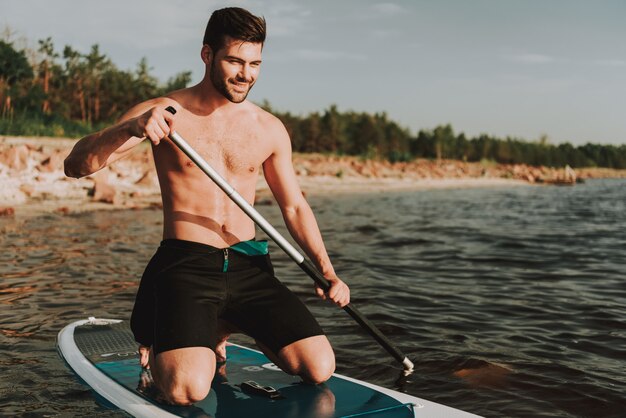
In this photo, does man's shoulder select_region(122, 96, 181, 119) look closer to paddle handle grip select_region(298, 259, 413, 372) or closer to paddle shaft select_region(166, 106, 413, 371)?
paddle shaft select_region(166, 106, 413, 371)

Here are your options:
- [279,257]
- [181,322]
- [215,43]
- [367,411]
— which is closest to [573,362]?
[367,411]

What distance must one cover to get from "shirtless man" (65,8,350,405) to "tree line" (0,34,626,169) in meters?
21.9

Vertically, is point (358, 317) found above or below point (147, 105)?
below

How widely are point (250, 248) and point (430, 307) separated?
3.77 meters

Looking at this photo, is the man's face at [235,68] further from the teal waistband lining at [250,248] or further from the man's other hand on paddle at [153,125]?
the teal waistband lining at [250,248]

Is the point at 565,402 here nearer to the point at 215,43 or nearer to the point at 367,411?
the point at 367,411

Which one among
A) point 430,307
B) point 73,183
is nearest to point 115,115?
point 73,183

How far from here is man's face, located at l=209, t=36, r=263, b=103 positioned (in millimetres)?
3629

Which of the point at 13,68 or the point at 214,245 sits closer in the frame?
the point at 214,245

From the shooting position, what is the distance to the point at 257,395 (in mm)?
3652

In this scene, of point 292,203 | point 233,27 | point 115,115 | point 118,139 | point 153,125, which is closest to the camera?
point 153,125

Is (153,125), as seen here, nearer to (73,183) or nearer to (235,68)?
(235,68)

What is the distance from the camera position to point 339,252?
1172 cm

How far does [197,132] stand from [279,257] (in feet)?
22.8
